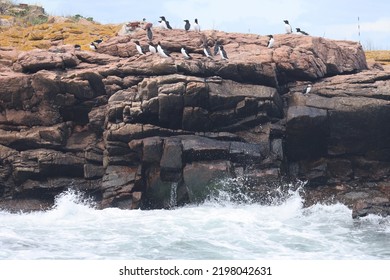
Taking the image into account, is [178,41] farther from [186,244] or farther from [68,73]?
[186,244]

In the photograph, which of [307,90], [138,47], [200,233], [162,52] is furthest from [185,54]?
[200,233]

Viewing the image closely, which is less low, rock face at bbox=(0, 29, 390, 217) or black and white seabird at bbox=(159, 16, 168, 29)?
black and white seabird at bbox=(159, 16, 168, 29)

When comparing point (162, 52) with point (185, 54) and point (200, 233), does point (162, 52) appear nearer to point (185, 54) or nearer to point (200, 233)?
point (185, 54)

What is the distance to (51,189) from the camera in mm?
26250

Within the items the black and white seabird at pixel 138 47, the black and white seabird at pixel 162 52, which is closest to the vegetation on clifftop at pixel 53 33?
the black and white seabird at pixel 138 47

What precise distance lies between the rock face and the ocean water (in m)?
1.18

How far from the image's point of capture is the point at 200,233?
19.9 meters

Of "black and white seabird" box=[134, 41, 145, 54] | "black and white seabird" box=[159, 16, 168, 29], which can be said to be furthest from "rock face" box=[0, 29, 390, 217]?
"black and white seabird" box=[159, 16, 168, 29]

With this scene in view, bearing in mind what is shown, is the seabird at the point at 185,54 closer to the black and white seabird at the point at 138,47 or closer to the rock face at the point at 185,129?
the rock face at the point at 185,129

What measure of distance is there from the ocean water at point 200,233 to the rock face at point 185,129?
1.18 meters

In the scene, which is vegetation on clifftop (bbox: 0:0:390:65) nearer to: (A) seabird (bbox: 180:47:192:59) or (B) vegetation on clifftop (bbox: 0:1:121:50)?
(B) vegetation on clifftop (bbox: 0:1:121:50)

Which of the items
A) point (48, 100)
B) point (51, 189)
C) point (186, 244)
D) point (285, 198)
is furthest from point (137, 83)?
point (186, 244)

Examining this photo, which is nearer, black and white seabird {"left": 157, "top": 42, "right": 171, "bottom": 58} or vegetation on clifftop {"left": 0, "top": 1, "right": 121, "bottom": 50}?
black and white seabird {"left": 157, "top": 42, "right": 171, "bottom": 58}

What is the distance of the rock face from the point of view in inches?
978
